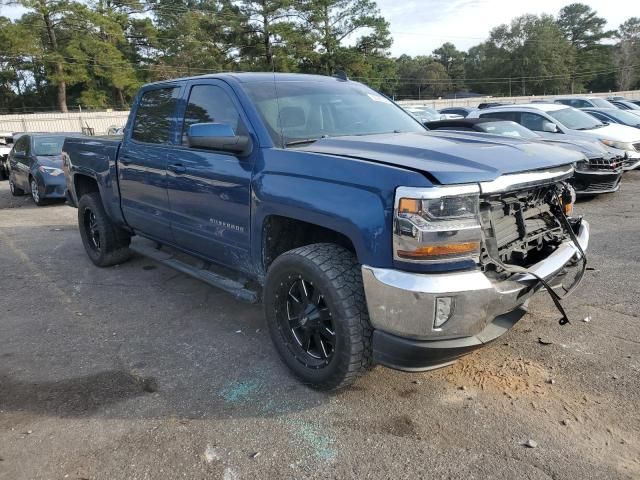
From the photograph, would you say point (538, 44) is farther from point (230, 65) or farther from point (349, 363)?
point (349, 363)

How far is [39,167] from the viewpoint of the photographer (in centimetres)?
1080

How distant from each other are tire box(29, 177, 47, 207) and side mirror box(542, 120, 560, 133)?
10.4m

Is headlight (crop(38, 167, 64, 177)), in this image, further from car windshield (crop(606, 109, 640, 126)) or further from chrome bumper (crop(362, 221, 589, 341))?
car windshield (crop(606, 109, 640, 126))

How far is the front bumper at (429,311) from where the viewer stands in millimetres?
2533

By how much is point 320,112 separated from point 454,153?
1332mm

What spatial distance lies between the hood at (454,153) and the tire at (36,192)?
951 centimetres

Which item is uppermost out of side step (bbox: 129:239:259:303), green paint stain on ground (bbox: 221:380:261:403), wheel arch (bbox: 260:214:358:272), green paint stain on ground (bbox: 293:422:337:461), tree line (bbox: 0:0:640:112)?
tree line (bbox: 0:0:640:112)

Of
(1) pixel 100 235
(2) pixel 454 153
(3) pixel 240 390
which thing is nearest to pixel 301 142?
(2) pixel 454 153

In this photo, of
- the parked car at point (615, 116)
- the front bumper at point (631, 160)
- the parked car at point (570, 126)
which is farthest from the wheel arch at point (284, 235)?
the parked car at point (615, 116)

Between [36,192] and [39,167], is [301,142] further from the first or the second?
[36,192]

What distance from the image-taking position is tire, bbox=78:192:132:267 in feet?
18.7

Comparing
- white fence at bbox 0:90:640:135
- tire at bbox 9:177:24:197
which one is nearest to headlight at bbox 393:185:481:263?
tire at bbox 9:177:24:197

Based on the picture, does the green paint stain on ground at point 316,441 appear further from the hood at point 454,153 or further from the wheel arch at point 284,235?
the hood at point 454,153

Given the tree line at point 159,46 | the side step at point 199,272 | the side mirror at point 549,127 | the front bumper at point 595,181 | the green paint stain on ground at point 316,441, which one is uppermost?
the tree line at point 159,46
